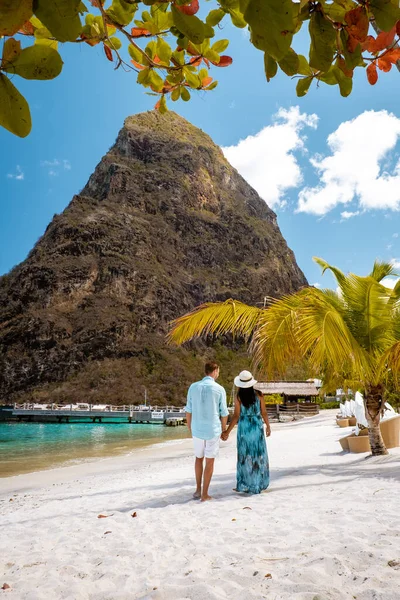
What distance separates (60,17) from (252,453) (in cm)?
521

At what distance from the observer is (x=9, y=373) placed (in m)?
73.6

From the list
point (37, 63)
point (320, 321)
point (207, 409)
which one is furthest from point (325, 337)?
point (37, 63)

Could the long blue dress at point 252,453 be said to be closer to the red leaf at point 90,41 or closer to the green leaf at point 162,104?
the green leaf at point 162,104

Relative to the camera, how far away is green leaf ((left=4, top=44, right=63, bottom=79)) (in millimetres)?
684

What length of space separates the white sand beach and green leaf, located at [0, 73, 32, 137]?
8.30 ft

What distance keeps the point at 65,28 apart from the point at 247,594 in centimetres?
270

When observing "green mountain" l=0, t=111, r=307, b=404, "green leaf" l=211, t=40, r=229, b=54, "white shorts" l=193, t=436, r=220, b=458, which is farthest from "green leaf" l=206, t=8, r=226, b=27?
"green mountain" l=0, t=111, r=307, b=404

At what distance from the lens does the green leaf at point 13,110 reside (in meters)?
0.67

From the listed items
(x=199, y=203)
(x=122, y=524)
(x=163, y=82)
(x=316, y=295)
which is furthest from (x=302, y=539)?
(x=199, y=203)

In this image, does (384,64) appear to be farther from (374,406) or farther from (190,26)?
(374,406)

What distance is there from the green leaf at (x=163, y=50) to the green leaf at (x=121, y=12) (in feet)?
0.36

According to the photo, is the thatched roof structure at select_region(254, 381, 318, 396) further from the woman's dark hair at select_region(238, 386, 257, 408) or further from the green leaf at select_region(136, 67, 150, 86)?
the green leaf at select_region(136, 67, 150, 86)

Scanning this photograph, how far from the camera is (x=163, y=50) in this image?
1386 mm

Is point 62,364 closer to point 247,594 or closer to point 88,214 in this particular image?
point 88,214
